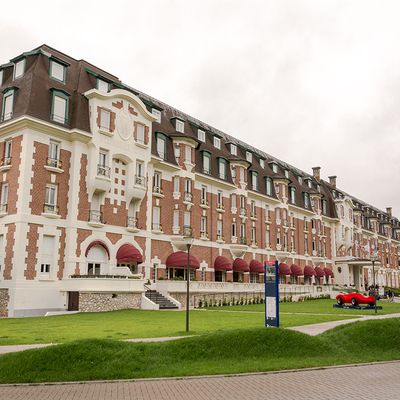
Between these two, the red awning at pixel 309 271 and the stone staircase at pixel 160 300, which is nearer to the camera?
the stone staircase at pixel 160 300

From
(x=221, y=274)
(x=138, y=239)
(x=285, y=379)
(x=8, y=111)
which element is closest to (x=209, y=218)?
(x=221, y=274)

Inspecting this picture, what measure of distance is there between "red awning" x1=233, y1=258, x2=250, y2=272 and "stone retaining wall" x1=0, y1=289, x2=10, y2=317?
23.6 m

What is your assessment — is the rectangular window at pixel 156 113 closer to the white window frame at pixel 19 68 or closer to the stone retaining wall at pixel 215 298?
the white window frame at pixel 19 68

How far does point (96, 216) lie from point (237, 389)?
25.1 meters

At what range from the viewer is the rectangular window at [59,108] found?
3080cm

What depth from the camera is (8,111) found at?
30.7 metres

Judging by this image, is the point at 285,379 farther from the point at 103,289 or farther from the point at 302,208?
the point at 302,208

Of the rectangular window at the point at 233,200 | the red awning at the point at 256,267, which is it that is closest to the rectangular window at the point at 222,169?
the rectangular window at the point at 233,200

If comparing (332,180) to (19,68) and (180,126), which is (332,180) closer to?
(180,126)

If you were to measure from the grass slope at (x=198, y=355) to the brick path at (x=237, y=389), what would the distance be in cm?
56

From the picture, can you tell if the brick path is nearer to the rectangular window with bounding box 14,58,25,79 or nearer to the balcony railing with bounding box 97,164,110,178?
the balcony railing with bounding box 97,164,110,178

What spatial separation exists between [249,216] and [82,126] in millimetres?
24113

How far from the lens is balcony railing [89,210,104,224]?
1266 inches

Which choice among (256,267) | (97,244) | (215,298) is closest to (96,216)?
(97,244)
